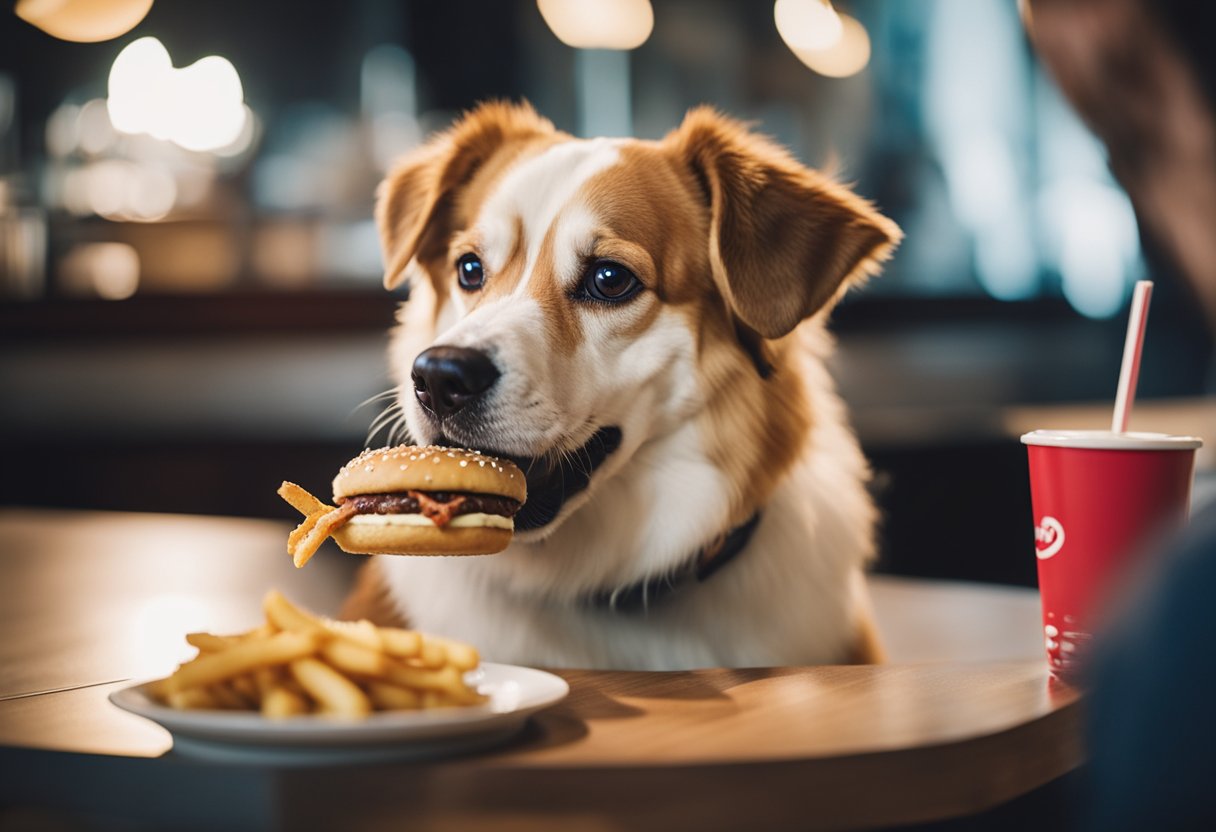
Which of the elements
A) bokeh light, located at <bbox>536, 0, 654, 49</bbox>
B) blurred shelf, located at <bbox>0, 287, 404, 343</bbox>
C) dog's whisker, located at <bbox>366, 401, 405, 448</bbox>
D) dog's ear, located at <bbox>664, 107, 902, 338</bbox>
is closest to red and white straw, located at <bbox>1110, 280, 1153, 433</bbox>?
dog's ear, located at <bbox>664, 107, 902, 338</bbox>

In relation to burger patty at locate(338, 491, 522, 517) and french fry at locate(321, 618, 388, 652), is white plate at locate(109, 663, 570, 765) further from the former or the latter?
burger patty at locate(338, 491, 522, 517)

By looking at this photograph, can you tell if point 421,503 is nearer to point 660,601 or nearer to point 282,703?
point 282,703

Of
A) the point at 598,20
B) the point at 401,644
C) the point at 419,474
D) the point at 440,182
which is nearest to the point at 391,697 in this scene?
the point at 401,644

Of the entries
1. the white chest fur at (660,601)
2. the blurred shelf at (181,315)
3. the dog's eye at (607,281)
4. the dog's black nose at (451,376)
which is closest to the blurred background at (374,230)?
the blurred shelf at (181,315)

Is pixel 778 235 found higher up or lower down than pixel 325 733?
higher up

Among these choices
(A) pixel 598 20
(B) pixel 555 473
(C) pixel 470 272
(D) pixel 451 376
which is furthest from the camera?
(A) pixel 598 20

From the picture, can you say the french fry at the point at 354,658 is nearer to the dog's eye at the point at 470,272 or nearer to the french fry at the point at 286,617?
the french fry at the point at 286,617

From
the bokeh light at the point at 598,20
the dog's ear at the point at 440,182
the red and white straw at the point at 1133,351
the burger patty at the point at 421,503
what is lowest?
the burger patty at the point at 421,503
